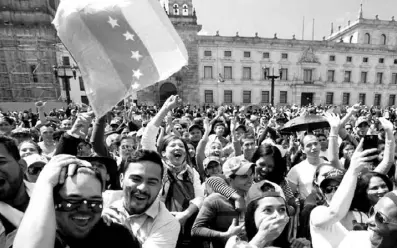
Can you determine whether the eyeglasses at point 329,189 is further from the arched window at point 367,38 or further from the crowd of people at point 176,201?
the arched window at point 367,38

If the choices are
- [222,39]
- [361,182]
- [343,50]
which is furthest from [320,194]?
[343,50]

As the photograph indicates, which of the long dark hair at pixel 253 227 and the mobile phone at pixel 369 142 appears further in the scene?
the mobile phone at pixel 369 142

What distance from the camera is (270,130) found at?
5.40 m

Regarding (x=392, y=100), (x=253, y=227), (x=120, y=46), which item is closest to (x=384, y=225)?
(x=253, y=227)

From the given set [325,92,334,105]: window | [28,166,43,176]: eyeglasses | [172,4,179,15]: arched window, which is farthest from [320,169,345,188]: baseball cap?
[325,92,334,105]: window

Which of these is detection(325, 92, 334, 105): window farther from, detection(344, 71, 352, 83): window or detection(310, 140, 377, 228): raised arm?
detection(310, 140, 377, 228): raised arm

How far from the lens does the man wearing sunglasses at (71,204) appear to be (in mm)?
1142

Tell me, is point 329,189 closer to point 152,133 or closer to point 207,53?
point 152,133

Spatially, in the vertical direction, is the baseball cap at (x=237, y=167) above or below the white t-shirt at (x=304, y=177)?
above

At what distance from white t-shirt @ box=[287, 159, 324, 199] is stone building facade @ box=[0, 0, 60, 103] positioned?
32.2 m

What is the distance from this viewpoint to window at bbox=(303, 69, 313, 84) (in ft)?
119

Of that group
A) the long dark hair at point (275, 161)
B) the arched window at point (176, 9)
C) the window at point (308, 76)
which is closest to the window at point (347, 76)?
the window at point (308, 76)

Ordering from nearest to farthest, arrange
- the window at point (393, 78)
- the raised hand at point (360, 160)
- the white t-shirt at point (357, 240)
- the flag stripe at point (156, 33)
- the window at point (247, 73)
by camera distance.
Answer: the white t-shirt at point (357, 240), the raised hand at point (360, 160), the flag stripe at point (156, 33), the window at point (247, 73), the window at point (393, 78)

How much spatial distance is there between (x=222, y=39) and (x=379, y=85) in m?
26.2
